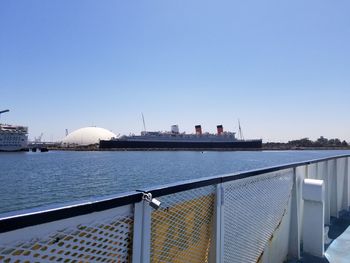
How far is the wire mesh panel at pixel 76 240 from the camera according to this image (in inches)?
42.8

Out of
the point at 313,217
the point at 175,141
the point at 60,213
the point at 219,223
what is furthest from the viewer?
the point at 175,141

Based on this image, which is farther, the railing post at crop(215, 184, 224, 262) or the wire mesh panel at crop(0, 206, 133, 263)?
the railing post at crop(215, 184, 224, 262)

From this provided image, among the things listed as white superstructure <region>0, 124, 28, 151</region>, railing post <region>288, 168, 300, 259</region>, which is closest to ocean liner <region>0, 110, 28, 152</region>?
white superstructure <region>0, 124, 28, 151</region>

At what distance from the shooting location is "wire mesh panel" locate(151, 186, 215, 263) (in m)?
1.79

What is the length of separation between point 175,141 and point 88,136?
52365 millimetres

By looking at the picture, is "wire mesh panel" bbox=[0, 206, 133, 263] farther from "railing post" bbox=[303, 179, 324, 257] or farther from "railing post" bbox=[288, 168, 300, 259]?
"railing post" bbox=[303, 179, 324, 257]

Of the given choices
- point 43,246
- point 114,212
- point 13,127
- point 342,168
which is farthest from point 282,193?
point 13,127

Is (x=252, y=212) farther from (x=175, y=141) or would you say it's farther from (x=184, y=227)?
(x=175, y=141)

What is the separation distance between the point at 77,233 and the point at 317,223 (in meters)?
3.51

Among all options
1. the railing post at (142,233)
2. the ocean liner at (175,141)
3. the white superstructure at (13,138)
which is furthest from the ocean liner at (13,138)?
the railing post at (142,233)

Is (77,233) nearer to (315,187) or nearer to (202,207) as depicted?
(202,207)


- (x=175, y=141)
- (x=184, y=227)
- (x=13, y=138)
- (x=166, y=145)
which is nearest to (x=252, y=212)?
(x=184, y=227)

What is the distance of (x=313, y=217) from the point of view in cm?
389

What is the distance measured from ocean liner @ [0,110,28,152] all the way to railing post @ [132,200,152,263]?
106m
